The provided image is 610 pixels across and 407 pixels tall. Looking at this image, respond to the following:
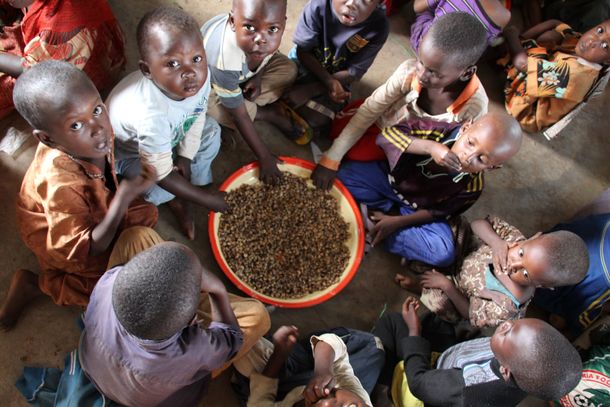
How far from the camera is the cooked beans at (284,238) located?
2170 millimetres

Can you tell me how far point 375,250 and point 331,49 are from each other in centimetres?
103

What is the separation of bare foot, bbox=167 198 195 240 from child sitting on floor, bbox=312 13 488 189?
2.02 feet

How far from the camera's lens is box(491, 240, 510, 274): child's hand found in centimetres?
207

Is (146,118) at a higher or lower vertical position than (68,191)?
higher

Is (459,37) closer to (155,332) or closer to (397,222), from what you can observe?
(397,222)

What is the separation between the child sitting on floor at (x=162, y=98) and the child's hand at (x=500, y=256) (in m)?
1.33

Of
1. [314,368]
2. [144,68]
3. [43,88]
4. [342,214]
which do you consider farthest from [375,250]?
[43,88]

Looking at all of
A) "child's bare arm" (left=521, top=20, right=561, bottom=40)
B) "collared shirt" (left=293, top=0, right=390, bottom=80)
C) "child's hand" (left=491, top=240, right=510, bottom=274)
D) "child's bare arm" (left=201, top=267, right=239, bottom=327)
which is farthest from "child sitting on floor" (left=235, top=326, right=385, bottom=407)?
"child's bare arm" (left=521, top=20, right=561, bottom=40)

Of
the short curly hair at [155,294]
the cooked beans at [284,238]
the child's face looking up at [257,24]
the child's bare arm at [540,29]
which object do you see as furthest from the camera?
the child's bare arm at [540,29]

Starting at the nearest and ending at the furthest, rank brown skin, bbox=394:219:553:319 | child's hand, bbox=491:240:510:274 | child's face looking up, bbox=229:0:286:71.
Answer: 1. child's face looking up, bbox=229:0:286:71
2. brown skin, bbox=394:219:553:319
3. child's hand, bbox=491:240:510:274

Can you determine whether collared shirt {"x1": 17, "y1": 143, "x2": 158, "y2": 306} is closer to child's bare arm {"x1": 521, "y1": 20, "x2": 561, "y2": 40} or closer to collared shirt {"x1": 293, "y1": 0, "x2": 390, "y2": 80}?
collared shirt {"x1": 293, "y1": 0, "x2": 390, "y2": 80}

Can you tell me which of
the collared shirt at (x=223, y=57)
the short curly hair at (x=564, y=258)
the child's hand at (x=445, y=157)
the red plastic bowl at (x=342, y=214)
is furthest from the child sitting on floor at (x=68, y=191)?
the short curly hair at (x=564, y=258)

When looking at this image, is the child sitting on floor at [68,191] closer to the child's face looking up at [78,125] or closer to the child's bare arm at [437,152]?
the child's face looking up at [78,125]

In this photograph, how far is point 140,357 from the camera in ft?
4.48
